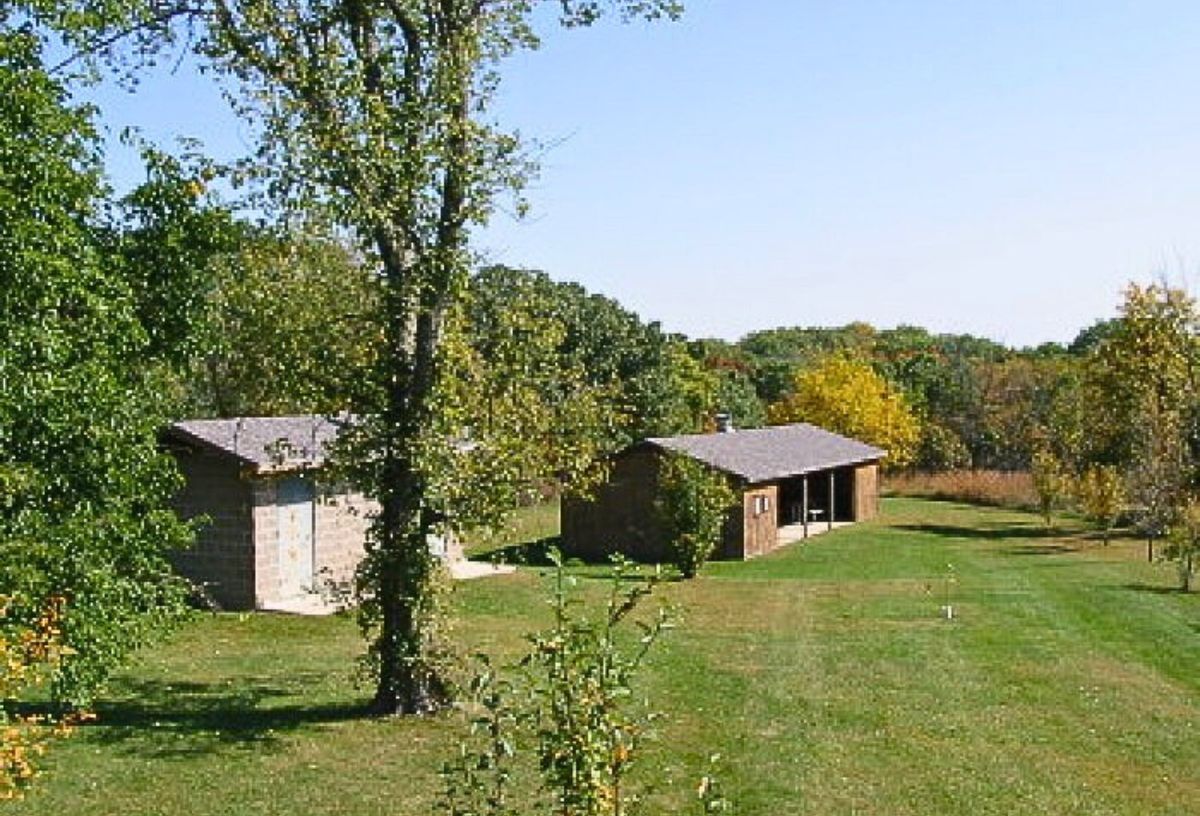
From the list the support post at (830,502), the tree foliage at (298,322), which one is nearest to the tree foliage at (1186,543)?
the support post at (830,502)

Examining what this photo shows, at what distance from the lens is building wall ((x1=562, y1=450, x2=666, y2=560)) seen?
36000mm

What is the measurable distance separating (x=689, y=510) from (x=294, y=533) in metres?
9.53

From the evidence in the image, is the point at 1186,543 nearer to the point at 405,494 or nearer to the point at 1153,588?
the point at 1153,588

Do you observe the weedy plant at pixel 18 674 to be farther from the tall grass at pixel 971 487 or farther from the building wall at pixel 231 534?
the tall grass at pixel 971 487

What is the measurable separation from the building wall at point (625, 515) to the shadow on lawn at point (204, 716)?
18.5m

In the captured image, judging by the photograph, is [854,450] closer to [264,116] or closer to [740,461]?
[740,461]

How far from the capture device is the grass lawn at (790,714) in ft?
42.2

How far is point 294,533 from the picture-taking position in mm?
25375

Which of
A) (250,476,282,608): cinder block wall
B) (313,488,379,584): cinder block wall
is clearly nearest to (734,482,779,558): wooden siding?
(313,488,379,584): cinder block wall

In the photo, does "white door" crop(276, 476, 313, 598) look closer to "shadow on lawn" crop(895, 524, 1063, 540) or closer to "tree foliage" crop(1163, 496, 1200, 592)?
"tree foliage" crop(1163, 496, 1200, 592)

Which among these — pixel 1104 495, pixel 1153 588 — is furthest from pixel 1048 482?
pixel 1153 588

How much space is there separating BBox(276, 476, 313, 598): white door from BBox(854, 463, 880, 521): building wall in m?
25.6

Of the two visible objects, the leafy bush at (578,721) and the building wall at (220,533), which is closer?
the leafy bush at (578,721)

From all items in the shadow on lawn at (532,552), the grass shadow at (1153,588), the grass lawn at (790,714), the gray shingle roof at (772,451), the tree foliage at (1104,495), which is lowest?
the grass lawn at (790,714)
